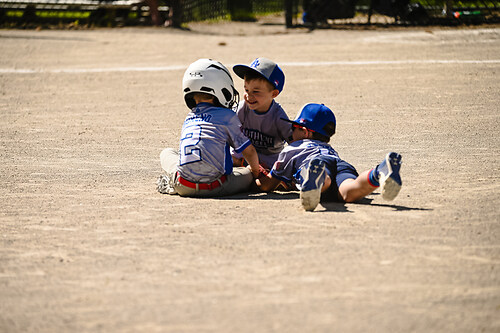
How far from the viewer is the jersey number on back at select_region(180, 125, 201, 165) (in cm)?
501

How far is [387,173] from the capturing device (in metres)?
4.27

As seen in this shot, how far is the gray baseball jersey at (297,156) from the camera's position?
4.92 m

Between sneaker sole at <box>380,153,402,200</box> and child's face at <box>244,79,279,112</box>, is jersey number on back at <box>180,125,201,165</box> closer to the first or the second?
child's face at <box>244,79,279,112</box>

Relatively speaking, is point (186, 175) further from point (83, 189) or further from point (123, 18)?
point (123, 18)

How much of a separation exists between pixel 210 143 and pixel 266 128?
0.70 metres

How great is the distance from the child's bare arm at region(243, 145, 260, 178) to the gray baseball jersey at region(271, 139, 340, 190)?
178mm

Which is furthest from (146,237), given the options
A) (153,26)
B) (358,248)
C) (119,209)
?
(153,26)

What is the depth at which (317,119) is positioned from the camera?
5.10 metres

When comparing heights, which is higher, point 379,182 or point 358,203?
point 379,182

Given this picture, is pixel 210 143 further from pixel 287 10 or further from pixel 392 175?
pixel 287 10

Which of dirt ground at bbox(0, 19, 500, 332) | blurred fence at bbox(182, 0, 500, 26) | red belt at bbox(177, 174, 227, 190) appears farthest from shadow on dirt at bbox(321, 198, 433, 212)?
blurred fence at bbox(182, 0, 500, 26)

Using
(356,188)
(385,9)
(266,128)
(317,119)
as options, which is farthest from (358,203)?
(385,9)

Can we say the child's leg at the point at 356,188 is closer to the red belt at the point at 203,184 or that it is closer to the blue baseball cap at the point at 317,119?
the blue baseball cap at the point at 317,119

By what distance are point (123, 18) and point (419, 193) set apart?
12206mm
